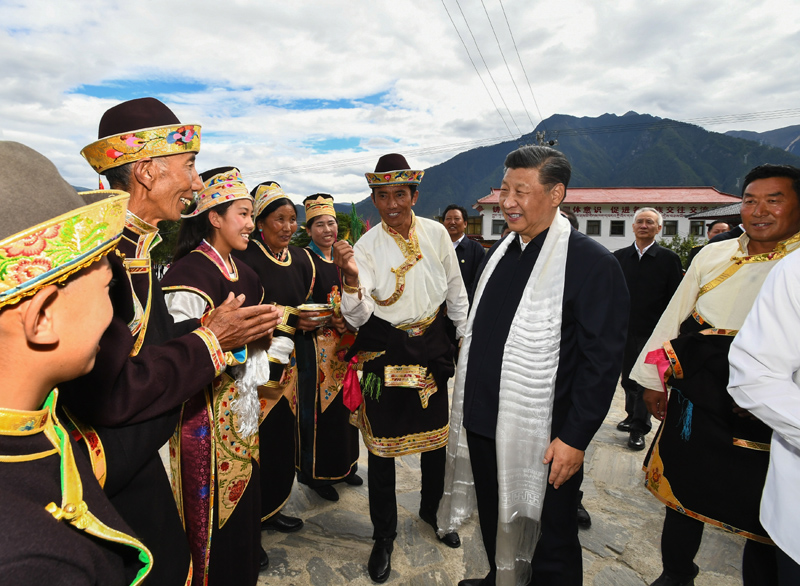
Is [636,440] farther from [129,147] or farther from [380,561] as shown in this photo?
[129,147]

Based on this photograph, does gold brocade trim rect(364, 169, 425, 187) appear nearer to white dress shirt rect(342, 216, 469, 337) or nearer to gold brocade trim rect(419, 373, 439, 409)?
white dress shirt rect(342, 216, 469, 337)

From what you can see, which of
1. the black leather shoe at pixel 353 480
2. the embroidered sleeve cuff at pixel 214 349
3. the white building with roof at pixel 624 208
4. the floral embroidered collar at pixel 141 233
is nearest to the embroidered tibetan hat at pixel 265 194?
the floral embroidered collar at pixel 141 233

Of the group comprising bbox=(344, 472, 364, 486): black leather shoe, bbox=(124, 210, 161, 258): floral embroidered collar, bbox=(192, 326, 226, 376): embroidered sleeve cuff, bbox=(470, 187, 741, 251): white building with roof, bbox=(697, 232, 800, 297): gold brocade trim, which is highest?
bbox=(470, 187, 741, 251): white building with roof

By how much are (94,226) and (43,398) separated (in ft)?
1.12

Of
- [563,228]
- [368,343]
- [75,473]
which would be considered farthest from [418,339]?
[75,473]

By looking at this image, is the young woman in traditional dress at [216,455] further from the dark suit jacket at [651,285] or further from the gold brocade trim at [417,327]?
the dark suit jacket at [651,285]

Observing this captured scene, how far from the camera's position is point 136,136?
1.82 m

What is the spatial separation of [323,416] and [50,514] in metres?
3.00

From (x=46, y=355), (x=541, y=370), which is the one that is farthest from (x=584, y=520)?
(x=46, y=355)

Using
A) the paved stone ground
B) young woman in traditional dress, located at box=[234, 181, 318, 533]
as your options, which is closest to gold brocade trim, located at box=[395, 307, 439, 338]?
young woman in traditional dress, located at box=[234, 181, 318, 533]

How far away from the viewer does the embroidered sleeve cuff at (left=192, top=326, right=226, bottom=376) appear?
1.52m

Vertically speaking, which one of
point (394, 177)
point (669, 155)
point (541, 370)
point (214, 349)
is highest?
point (669, 155)

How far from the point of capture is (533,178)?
2223 mm

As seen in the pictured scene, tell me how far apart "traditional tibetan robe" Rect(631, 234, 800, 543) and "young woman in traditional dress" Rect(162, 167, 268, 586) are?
2.17 metres
